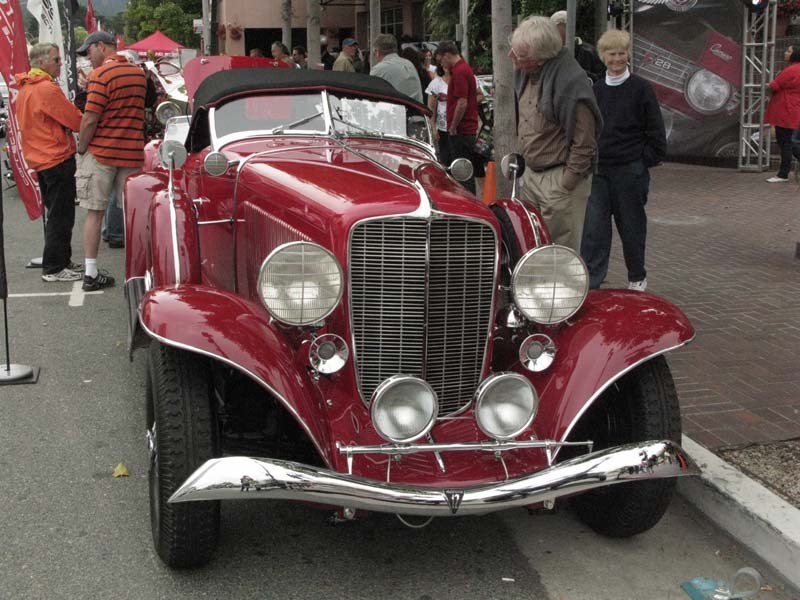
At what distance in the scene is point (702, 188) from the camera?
40.0 feet

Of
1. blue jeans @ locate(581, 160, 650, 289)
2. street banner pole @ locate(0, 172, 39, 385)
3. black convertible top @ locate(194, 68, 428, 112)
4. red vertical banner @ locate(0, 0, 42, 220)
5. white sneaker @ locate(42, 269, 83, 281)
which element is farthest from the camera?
white sneaker @ locate(42, 269, 83, 281)

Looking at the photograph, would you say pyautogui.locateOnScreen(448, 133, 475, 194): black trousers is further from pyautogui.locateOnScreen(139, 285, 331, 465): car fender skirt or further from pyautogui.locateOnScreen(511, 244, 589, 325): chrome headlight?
pyautogui.locateOnScreen(139, 285, 331, 465): car fender skirt

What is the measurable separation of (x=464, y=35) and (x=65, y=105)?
45.3 ft

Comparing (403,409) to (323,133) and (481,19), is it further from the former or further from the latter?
(481,19)

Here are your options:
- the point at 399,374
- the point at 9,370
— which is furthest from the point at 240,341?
the point at 9,370

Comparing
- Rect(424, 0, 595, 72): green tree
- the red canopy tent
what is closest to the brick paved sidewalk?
Rect(424, 0, 595, 72): green tree

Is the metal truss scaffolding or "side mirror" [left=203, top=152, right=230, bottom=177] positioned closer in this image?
"side mirror" [left=203, top=152, right=230, bottom=177]

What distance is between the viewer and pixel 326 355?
11.0ft

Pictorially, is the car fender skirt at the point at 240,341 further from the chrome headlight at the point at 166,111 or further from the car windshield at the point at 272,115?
the chrome headlight at the point at 166,111

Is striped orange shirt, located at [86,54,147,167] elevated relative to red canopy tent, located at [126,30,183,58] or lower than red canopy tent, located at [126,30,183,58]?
lower

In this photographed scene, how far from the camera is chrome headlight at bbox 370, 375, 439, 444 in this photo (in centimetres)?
317

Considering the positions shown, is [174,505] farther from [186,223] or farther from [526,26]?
[526,26]

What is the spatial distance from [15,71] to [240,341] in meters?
4.78

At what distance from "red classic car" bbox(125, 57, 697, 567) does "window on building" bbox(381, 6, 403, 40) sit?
102 feet
